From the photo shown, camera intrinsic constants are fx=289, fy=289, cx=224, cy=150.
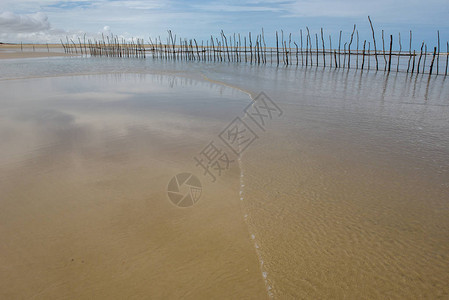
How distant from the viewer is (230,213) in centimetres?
284

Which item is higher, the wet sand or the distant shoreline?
the distant shoreline

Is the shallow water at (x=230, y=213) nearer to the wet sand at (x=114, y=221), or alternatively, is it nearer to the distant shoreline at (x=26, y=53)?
the wet sand at (x=114, y=221)

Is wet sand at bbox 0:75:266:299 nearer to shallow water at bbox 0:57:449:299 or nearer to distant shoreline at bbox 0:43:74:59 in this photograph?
shallow water at bbox 0:57:449:299

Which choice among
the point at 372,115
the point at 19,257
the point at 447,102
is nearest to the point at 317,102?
the point at 372,115

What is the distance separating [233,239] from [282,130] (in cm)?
335

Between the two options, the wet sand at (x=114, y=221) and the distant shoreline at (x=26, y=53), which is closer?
the wet sand at (x=114, y=221)

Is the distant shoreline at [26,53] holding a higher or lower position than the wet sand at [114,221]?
higher

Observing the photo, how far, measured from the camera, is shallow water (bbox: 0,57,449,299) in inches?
81.0

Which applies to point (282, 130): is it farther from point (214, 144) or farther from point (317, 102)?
point (317, 102)

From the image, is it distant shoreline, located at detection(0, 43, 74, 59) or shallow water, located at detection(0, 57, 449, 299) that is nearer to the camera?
shallow water, located at detection(0, 57, 449, 299)

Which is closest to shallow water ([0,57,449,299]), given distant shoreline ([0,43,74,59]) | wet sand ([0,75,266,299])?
wet sand ([0,75,266,299])

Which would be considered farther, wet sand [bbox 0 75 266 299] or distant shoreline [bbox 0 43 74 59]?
distant shoreline [bbox 0 43 74 59]

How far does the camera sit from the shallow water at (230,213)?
2.06 meters

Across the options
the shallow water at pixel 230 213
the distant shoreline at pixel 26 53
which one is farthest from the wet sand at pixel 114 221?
the distant shoreline at pixel 26 53
